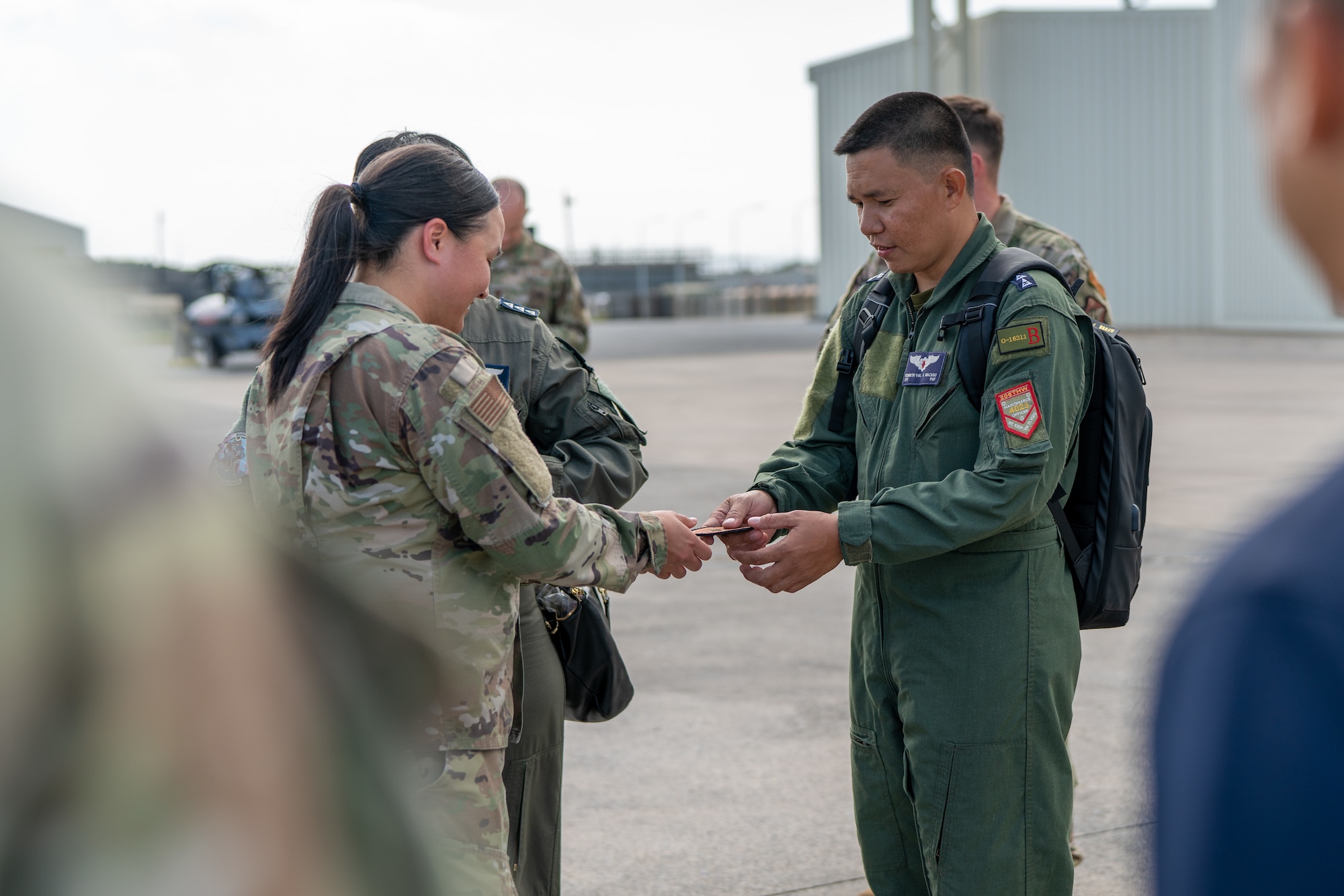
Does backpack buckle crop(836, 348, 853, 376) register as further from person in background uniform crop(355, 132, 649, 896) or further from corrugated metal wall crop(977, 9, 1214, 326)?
corrugated metal wall crop(977, 9, 1214, 326)

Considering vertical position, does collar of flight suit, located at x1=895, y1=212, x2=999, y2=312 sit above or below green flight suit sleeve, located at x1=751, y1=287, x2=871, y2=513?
above

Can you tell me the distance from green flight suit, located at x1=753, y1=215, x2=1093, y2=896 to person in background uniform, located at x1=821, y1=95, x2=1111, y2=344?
41.9 inches

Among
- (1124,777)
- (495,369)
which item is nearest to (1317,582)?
(495,369)

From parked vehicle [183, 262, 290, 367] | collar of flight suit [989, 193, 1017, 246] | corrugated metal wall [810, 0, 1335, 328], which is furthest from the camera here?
corrugated metal wall [810, 0, 1335, 328]

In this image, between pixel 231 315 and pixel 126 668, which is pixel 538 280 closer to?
pixel 126 668

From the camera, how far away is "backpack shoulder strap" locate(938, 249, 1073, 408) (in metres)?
2.65

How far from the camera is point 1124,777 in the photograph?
4.40 meters

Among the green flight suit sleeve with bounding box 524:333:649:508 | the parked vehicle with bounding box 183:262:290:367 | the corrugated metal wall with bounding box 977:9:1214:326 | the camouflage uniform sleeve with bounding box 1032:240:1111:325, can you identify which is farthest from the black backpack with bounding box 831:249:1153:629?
the corrugated metal wall with bounding box 977:9:1214:326

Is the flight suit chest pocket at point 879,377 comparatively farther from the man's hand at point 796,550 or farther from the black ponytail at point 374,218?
the black ponytail at point 374,218

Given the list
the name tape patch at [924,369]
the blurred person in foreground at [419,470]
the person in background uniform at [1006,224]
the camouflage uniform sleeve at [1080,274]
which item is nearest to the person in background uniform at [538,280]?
the person in background uniform at [1006,224]

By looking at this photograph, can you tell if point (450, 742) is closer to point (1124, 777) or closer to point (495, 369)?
point (495, 369)

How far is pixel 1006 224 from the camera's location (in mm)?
4102

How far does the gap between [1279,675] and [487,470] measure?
161 cm

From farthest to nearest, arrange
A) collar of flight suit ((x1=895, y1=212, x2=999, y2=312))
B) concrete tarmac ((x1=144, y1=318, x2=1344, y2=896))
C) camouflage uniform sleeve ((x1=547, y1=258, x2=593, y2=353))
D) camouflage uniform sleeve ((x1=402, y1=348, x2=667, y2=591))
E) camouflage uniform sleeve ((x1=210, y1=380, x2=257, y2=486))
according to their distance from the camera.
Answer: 1. camouflage uniform sleeve ((x1=547, y1=258, x2=593, y2=353))
2. concrete tarmac ((x1=144, y1=318, x2=1344, y2=896))
3. collar of flight suit ((x1=895, y1=212, x2=999, y2=312))
4. camouflage uniform sleeve ((x1=210, y1=380, x2=257, y2=486))
5. camouflage uniform sleeve ((x1=402, y1=348, x2=667, y2=591))
